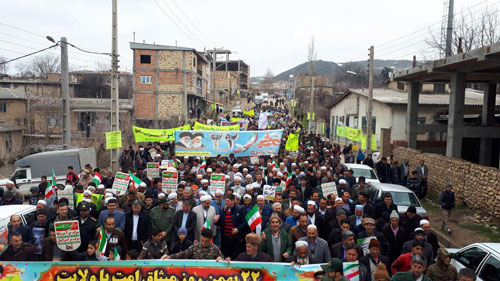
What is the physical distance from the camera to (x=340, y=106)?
Result: 3966 centimetres

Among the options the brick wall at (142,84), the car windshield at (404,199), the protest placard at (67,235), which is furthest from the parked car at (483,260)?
the brick wall at (142,84)

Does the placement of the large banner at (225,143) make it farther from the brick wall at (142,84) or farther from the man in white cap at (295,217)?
the brick wall at (142,84)

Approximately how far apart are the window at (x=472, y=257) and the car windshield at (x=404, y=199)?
16.4ft

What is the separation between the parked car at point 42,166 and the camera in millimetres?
17625

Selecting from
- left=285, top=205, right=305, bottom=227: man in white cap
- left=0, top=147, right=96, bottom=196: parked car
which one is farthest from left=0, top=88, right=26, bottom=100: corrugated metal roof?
left=285, top=205, right=305, bottom=227: man in white cap

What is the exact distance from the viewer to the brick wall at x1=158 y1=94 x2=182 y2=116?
137 ft

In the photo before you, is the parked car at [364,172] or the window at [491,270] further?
the parked car at [364,172]

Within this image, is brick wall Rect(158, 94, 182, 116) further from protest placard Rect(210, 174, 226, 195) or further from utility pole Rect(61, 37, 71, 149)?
protest placard Rect(210, 174, 226, 195)

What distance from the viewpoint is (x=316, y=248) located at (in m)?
6.46

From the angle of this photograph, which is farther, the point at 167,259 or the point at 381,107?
the point at 381,107

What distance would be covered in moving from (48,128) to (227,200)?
97.9 ft

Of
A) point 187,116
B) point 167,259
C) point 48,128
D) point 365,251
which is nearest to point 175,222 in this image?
point 167,259

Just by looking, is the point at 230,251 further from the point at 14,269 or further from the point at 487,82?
the point at 487,82

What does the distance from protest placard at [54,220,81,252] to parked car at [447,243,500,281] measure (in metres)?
6.05
